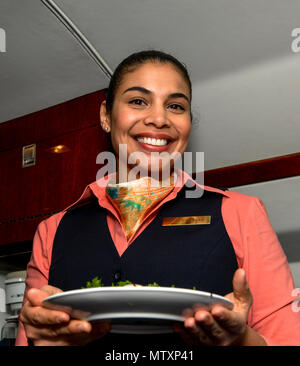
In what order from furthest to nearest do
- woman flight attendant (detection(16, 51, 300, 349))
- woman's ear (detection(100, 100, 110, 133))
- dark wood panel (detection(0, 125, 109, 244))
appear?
dark wood panel (detection(0, 125, 109, 244)) < woman's ear (detection(100, 100, 110, 133)) < woman flight attendant (detection(16, 51, 300, 349))

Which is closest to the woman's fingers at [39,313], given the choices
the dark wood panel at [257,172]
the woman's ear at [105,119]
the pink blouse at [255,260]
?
the pink blouse at [255,260]

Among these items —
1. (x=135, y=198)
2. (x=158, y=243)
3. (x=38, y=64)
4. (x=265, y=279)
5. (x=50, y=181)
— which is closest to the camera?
(x=265, y=279)

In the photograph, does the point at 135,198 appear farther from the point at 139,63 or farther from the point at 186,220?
the point at 139,63

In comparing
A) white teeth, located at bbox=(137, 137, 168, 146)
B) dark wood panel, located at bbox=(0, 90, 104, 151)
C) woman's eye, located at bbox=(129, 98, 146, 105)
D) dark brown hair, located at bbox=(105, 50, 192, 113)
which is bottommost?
white teeth, located at bbox=(137, 137, 168, 146)

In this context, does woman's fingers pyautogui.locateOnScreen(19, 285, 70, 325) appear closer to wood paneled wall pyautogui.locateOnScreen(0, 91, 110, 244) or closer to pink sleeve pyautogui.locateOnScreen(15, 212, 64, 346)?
pink sleeve pyautogui.locateOnScreen(15, 212, 64, 346)

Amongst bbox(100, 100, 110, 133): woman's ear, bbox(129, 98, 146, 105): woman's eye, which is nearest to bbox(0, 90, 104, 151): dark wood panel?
bbox(100, 100, 110, 133): woman's ear

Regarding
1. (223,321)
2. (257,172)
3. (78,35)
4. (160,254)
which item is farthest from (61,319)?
(78,35)

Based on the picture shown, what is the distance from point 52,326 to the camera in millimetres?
775

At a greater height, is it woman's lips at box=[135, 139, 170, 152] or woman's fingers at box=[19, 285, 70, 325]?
woman's lips at box=[135, 139, 170, 152]

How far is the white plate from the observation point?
667 mm

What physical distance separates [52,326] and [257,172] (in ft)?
3.32

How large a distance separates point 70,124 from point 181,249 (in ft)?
3.72

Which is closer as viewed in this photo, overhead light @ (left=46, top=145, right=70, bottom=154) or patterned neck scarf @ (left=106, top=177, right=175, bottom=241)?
patterned neck scarf @ (left=106, top=177, right=175, bottom=241)

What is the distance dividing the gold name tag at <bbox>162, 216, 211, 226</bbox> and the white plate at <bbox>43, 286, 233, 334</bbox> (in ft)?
1.23
